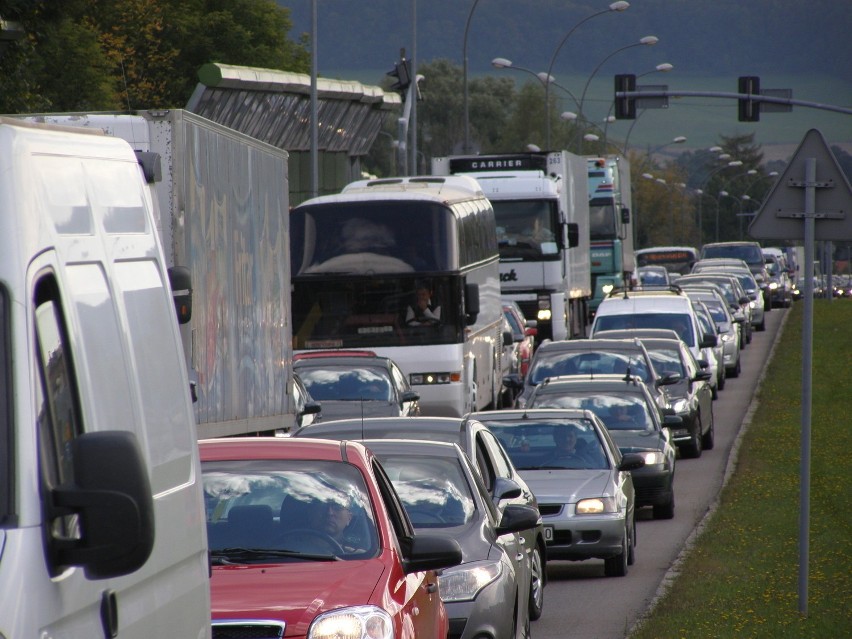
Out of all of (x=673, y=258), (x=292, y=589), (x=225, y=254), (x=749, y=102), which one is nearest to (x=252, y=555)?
(x=292, y=589)

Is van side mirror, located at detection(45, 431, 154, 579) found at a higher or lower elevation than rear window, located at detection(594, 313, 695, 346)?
higher

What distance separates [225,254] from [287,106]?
3677 centimetres

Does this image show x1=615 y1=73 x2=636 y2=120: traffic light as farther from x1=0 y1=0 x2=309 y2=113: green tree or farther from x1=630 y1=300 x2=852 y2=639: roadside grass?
x1=630 y1=300 x2=852 y2=639: roadside grass

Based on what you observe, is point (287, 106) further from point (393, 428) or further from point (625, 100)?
point (393, 428)

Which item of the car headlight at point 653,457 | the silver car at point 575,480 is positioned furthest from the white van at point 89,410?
the car headlight at point 653,457

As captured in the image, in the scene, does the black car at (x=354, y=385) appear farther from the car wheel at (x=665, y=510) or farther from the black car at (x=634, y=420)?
the car wheel at (x=665, y=510)

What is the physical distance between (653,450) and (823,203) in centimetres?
746

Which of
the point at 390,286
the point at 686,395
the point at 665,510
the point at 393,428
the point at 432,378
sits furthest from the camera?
the point at 390,286

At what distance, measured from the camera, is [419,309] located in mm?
25547

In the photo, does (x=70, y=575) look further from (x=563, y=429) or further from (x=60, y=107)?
(x=60, y=107)

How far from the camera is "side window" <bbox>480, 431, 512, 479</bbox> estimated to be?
11898mm

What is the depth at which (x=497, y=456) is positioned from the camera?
39.6 ft

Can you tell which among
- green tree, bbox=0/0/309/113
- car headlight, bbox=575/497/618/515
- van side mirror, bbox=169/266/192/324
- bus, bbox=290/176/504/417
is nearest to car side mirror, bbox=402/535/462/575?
van side mirror, bbox=169/266/192/324

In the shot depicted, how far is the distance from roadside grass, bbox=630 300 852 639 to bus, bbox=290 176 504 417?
446cm
